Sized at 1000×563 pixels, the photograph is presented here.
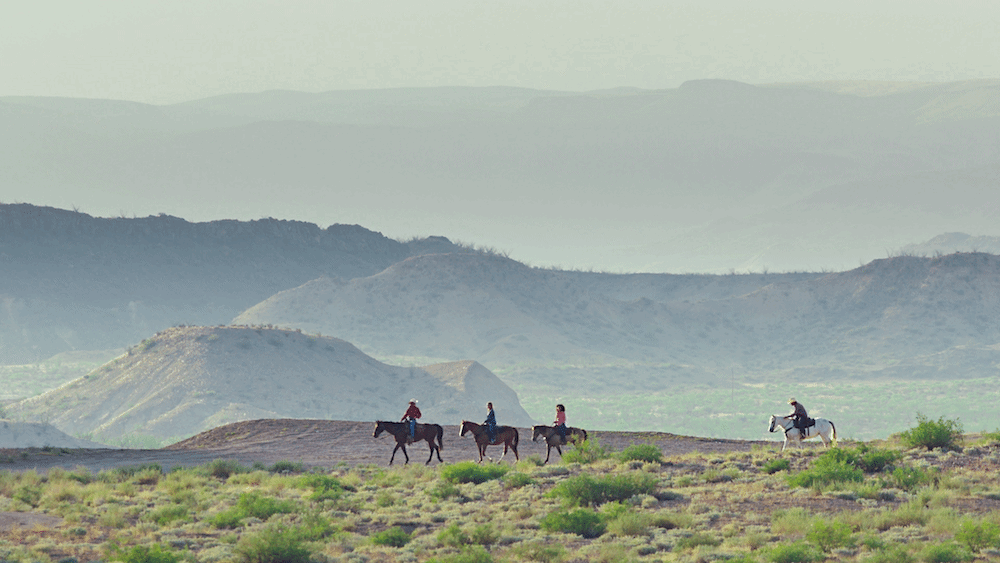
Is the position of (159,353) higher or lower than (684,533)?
higher

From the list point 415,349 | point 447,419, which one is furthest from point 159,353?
point 415,349

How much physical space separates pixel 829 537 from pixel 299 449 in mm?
26982

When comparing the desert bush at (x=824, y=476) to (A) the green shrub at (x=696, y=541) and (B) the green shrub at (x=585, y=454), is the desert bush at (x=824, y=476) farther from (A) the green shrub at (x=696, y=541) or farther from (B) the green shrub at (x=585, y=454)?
(B) the green shrub at (x=585, y=454)

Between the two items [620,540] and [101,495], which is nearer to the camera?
[620,540]

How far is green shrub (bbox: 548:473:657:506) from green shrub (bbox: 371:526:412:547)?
13.3ft

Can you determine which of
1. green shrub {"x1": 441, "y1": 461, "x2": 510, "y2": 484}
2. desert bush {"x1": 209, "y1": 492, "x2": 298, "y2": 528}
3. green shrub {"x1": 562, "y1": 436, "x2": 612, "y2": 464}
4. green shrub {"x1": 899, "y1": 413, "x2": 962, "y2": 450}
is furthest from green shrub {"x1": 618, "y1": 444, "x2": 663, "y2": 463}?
desert bush {"x1": 209, "y1": 492, "x2": 298, "y2": 528}

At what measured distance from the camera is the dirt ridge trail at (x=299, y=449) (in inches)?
1422

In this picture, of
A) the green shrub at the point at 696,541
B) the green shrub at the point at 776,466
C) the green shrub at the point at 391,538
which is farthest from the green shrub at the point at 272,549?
the green shrub at the point at 776,466

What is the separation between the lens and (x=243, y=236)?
190125 millimetres

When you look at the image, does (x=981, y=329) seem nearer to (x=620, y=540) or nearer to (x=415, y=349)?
(x=415, y=349)

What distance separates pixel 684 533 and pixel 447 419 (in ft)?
230

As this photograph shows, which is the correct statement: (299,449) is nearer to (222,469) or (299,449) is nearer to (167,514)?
(222,469)

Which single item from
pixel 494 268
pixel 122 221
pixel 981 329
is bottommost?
pixel 981 329

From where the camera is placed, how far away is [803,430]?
29.9 m
